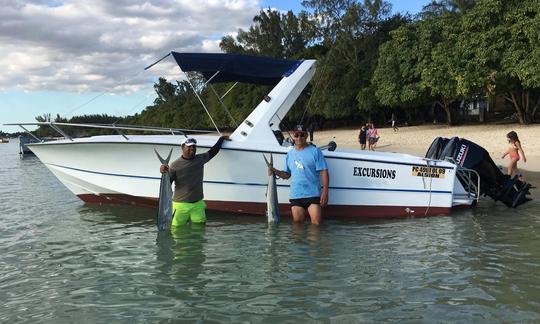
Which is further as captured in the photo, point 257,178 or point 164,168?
point 257,178

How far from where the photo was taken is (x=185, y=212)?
762 centimetres

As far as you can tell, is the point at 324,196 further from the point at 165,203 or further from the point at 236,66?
the point at 236,66

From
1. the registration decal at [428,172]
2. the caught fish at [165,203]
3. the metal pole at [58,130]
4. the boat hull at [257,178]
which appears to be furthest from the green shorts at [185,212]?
the registration decal at [428,172]

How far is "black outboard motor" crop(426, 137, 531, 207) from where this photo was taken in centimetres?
964

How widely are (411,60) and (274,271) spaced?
106 ft

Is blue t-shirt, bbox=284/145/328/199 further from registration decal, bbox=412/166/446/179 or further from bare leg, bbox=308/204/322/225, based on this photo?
registration decal, bbox=412/166/446/179

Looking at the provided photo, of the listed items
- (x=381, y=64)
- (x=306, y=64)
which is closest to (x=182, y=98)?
(x=381, y=64)

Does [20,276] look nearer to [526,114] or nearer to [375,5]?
[526,114]

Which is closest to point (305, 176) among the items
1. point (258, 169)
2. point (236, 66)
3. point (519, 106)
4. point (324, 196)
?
point (324, 196)

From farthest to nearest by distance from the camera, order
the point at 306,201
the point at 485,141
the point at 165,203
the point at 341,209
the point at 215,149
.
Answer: the point at 485,141
the point at 341,209
the point at 215,149
the point at 306,201
the point at 165,203

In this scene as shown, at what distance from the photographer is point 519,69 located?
85.5 feet

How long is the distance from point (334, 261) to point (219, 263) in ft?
4.80

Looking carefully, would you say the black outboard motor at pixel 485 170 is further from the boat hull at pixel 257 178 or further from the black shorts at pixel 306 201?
the black shorts at pixel 306 201

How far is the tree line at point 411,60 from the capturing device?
27.3 meters
